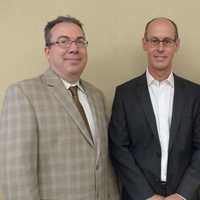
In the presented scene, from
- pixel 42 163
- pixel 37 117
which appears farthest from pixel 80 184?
pixel 37 117

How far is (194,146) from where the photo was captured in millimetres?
2184

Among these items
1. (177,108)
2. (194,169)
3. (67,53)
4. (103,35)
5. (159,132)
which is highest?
(103,35)

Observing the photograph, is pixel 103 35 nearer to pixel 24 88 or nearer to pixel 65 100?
pixel 65 100

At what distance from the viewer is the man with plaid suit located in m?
1.72

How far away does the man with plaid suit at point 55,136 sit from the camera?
5.65ft

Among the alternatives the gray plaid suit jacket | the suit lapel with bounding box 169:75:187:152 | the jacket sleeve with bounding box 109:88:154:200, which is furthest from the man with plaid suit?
the suit lapel with bounding box 169:75:187:152

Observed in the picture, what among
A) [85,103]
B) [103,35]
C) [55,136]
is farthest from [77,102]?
[103,35]

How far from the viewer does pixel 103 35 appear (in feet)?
8.28

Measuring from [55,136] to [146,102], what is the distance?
609 mm

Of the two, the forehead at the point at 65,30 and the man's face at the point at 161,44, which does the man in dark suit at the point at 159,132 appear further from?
the forehead at the point at 65,30

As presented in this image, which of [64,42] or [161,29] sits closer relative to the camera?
[64,42]

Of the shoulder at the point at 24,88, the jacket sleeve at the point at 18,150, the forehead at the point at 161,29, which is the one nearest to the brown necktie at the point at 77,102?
the shoulder at the point at 24,88

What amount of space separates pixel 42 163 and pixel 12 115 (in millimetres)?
273

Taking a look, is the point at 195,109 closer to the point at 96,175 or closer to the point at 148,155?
the point at 148,155
